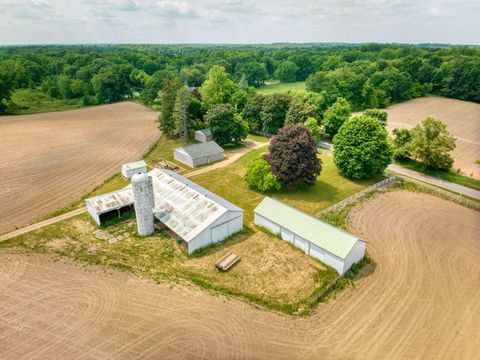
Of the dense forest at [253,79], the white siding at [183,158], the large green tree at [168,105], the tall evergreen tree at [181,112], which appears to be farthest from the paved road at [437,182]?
the large green tree at [168,105]

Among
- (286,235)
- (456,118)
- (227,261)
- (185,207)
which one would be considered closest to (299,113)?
(286,235)

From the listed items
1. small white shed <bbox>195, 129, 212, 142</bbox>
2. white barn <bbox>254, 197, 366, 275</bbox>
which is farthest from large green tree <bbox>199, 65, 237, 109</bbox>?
white barn <bbox>254, 197, 366, 275</bbox>

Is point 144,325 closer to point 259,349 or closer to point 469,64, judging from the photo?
point 259,349

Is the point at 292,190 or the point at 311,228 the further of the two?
the point at 292,190

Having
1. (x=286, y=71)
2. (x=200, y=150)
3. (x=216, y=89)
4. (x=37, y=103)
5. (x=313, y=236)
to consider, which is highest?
(x=216, y=89)

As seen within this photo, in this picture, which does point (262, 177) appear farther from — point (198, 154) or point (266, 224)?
point (198, 154)

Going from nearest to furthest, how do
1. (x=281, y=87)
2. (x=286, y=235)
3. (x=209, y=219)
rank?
1. (x=209, y=219)
2. (x=286, y=235)
3. (x=281, y=87)

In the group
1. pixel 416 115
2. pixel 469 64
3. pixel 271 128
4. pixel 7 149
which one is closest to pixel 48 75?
pixel 7 149
